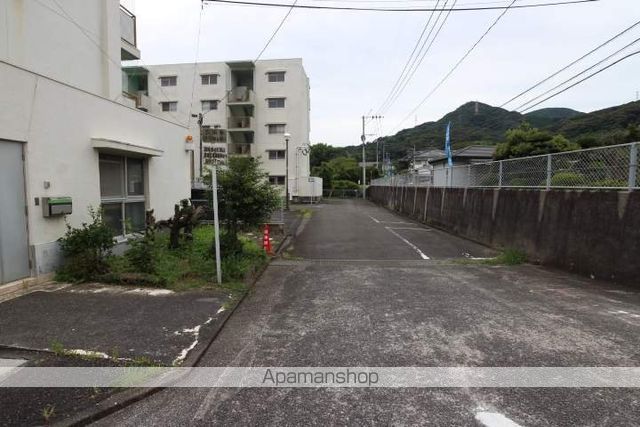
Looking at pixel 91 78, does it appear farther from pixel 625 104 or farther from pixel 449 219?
pixel 625 104

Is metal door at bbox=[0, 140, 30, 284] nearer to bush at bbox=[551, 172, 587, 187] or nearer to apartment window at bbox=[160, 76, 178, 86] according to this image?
bush at bbox=[551, 172, 587, 187]

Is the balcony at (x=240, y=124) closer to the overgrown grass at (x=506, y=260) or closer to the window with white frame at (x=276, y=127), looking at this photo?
the window with white frame at (x=276, y=127)

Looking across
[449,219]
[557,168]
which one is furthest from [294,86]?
[557,168]

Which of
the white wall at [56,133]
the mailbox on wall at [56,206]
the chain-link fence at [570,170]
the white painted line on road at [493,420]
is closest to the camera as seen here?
the white painted line on road at [493,420]

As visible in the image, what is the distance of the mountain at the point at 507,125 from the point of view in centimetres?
3375

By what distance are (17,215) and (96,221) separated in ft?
3.98

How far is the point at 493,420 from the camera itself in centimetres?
276

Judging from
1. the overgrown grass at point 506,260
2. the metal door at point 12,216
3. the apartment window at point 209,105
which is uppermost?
the apartment window at point 209,105

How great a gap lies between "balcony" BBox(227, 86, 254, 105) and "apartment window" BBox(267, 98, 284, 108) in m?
1.63

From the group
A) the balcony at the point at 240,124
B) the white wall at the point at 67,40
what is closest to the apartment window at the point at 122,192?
the white wall at the point at 67,40

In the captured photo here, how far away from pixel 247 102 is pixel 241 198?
30.0 meters

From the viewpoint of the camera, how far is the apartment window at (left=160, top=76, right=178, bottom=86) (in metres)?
37.0

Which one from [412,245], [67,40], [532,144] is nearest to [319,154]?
[532,144]

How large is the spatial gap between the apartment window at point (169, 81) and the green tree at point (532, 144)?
29435 millimetres
